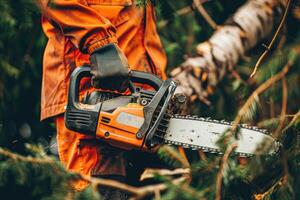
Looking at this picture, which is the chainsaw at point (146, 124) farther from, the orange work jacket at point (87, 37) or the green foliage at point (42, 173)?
the green foliage at point (42, 173)

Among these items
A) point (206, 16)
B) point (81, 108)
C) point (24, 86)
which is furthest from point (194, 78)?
point (24, 86)

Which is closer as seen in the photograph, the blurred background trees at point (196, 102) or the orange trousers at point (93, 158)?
the blurred background trees at point (196, 102)

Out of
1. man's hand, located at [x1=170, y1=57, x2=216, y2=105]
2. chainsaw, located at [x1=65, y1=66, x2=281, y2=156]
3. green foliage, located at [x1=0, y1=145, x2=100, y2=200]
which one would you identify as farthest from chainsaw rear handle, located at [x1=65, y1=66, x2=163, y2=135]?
man's hand, located at [x1=170, y1=57, x2=216, y2=105]

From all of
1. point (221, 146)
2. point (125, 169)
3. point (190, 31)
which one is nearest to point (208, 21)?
point (190, 31)

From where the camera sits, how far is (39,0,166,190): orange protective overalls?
2.35 metres

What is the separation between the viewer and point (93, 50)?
2.33 meters

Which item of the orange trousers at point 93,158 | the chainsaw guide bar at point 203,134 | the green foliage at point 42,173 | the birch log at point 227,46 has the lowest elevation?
the green foliage at point 42,173

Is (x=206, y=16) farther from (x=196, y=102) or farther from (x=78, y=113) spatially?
(x=78, y=113)

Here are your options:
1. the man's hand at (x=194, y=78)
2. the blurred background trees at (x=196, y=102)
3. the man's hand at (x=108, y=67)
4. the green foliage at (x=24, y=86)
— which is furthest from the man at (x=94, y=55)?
the green foliage at (x=24, y=86)

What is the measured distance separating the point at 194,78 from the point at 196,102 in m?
0.15

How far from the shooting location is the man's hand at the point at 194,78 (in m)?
3.09

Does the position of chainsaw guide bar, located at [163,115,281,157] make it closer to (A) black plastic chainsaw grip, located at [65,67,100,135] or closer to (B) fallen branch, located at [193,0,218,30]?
(A) black plastic chainsaw grip, located at [65,67,100,135]

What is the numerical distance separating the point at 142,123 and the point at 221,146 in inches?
22.7

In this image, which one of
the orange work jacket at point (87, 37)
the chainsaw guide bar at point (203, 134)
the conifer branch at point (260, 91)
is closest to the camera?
the conifer branch at point (260, 91)
